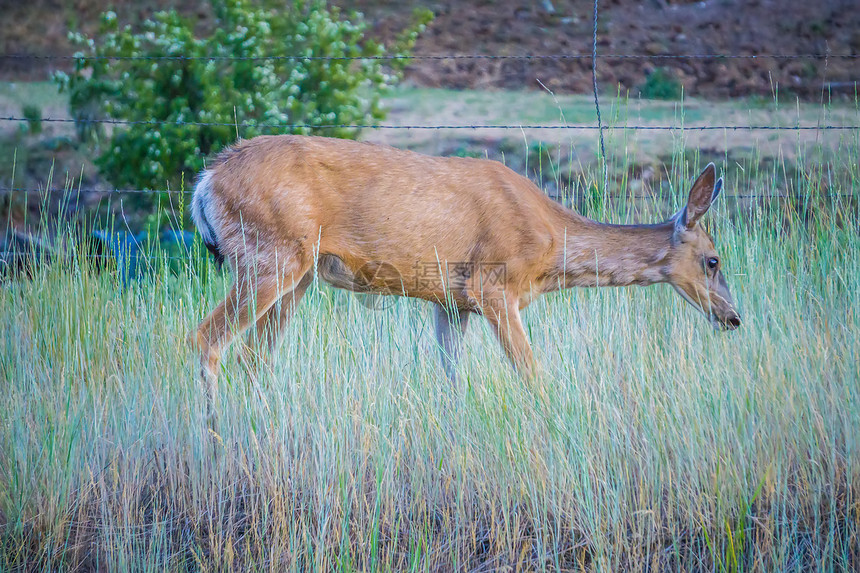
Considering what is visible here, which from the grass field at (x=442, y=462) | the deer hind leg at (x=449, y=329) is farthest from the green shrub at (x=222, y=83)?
the grass field at (x=442, y=462)

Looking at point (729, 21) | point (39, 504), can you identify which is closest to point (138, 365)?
point (39, 504)

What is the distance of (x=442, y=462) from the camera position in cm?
384

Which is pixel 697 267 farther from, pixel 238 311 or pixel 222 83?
pixel 222 83

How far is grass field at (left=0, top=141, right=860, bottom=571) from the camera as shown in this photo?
351 cm

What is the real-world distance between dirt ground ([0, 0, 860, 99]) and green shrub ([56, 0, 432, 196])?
29.6 ft

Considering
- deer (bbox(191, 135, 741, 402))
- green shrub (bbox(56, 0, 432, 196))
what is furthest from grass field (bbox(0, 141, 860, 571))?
green shrub (bbox(56, 0, 432, 196))

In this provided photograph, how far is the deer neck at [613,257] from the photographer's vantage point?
5547mm

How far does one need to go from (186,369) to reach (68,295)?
1.32 m

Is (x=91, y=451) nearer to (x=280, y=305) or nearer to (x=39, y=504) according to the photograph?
(x=39, y=504)

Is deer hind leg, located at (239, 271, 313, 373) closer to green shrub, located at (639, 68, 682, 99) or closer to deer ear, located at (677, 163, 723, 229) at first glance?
deer ear, located at (677, 163, 723, 229)

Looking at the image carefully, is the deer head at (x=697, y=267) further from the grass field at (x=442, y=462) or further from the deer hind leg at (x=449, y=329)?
the deer hind leg at (x=449, y=329)

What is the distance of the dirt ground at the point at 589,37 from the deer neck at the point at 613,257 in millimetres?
12232

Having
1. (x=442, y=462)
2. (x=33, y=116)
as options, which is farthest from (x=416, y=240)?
(x=33, y=116)

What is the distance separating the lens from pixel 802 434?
3.81 meters
